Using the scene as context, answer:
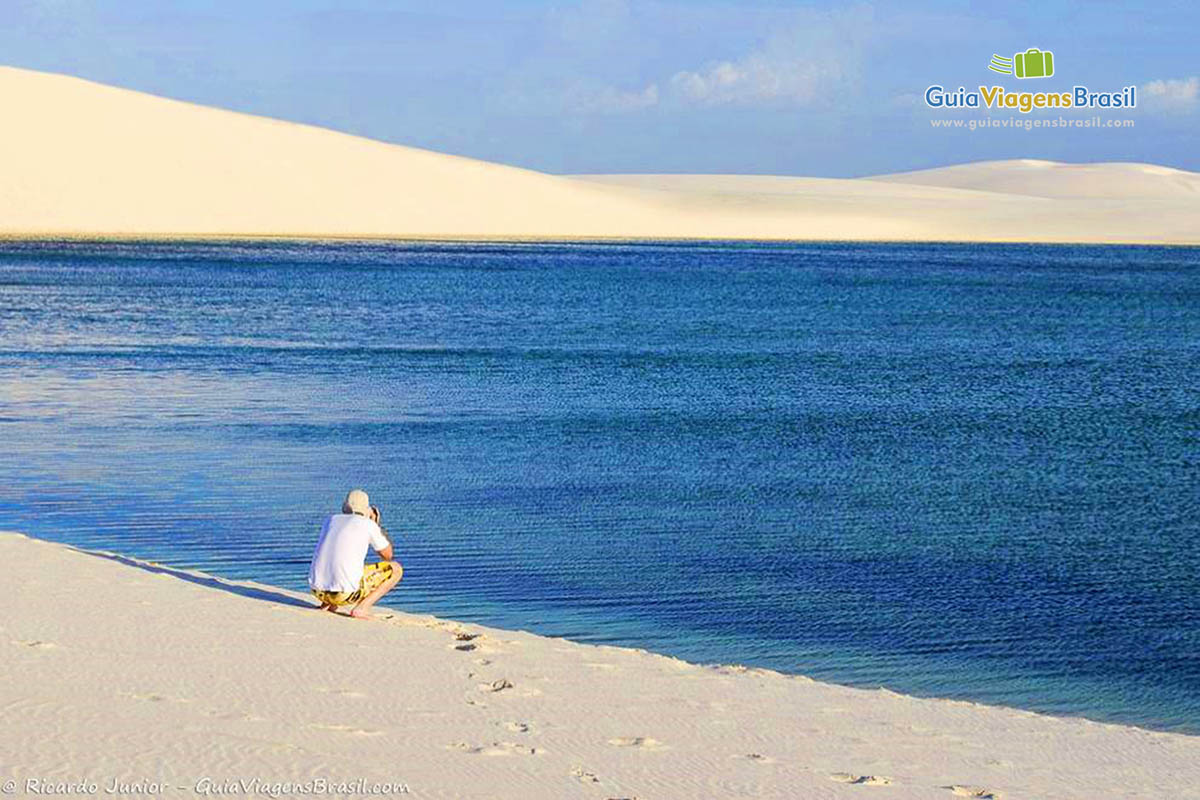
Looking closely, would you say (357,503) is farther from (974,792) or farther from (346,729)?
(974,792)

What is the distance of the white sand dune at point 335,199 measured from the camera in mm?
72375

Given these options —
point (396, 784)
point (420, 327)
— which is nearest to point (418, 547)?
point (396, 784)

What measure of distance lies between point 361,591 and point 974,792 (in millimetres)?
3402

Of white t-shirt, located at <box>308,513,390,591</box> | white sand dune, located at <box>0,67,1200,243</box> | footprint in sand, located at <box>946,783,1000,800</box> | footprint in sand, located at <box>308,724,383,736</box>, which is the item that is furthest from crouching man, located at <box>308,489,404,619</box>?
white sand dune, located at <box>0,67,1200,243</box>

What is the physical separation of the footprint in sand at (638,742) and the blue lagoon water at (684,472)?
87.3 inches

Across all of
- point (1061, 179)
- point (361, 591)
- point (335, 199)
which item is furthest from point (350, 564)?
point (1061, 179)

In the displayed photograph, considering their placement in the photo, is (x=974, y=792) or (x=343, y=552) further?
(x=343, y=552)

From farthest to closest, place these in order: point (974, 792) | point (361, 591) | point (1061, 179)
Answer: point (1061, 179), point (361, 591), point (974, 792)

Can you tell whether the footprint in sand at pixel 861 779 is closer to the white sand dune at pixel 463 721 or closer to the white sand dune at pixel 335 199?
the white sand dune at pixel 463 721

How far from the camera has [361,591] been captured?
25.5ft

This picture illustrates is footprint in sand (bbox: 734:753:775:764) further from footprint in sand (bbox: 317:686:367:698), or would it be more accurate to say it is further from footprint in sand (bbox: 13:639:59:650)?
footprint in sand (bbox: 13:639:59:650)

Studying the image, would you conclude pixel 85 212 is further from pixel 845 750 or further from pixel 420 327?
pixel 845 750

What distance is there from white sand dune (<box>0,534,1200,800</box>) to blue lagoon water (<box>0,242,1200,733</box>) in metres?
1.16

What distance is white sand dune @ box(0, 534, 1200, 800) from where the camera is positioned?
16.6 feet
